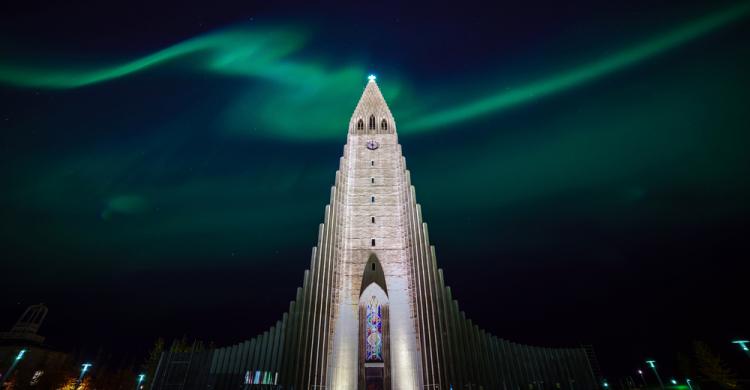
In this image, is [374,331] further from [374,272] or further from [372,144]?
[372,144]

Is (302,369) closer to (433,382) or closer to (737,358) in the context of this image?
(433,382)

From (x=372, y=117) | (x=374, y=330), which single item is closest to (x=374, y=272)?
(x=374, y=330)

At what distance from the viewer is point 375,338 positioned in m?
26.1

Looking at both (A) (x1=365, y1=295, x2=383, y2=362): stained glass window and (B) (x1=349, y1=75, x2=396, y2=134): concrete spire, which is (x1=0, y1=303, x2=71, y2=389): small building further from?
(B) (x1=349, y1=75, x2=396, y2=134): concrete spire

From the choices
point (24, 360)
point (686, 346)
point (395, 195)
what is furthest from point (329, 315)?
point (686, 346)

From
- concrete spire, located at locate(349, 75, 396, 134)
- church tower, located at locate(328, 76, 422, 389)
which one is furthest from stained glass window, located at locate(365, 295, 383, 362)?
concrete spire, located at locate(349, 75, 396, 134)

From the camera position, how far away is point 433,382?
22.1m

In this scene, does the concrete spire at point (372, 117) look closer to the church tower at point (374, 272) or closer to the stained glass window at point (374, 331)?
the church tower at point (374, 272)

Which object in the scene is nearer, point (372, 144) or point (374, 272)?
point (374, 272)

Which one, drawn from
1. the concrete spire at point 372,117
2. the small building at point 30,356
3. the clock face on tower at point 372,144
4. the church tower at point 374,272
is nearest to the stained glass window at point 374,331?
the church tower at point 374,272

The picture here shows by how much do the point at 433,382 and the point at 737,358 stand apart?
4414 centimetres

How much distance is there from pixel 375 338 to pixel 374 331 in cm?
54

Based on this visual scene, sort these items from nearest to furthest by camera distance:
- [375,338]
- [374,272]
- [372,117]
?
[375,338], [374,272], [372,117]

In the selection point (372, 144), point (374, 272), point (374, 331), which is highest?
point (372, 144)
